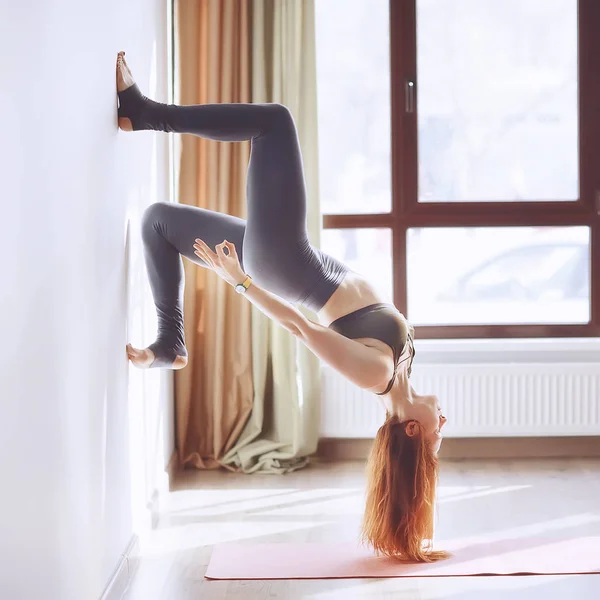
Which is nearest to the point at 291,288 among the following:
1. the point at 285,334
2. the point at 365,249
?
the point at 285,334

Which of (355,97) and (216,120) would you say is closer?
(216,120)

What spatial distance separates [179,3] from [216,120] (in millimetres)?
1903

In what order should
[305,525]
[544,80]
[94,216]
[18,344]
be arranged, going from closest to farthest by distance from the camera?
1. [18,344]
2. [94,216]
3. [305,525]
4. [544,80]

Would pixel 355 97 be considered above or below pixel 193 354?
above

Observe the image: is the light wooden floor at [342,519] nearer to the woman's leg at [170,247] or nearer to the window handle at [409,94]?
the woman's leg at [170,247]

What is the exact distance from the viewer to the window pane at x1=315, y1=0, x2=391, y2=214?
14.7 ft

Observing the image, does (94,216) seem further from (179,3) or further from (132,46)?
(179,3)

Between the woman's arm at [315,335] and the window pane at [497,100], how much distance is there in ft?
6.33

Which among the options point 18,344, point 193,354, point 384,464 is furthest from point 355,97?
point 18,344

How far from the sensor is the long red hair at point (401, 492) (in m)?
3.01

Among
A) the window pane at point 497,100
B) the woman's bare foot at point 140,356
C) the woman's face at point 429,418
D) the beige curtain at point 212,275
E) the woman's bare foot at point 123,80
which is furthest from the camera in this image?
the window pane at point 497,100

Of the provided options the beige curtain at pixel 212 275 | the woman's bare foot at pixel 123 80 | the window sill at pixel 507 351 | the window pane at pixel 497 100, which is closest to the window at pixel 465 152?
the window pane at pixel 497 100

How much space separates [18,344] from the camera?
182cm

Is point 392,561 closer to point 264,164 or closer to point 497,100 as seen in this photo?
point 264,164
